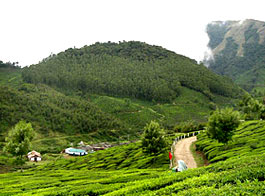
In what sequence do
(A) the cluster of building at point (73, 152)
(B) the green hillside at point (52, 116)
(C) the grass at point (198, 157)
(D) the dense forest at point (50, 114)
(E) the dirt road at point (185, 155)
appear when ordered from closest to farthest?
(C) the grass at point (198, 157) < (E) the dirt road at point (185, 155) < (A) the cluster of building at point (73, 152) < (B) the green hillside at point (52, 116) < (D) the dense forest at point (50, 114)

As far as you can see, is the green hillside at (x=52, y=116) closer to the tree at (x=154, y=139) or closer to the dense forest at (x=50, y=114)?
the dense forest at (x=50, y=114)

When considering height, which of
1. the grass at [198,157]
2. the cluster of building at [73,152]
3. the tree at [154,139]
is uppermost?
the tree at [154,139]

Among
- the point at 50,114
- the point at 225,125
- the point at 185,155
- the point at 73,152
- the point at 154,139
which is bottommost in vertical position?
the point at 73,152

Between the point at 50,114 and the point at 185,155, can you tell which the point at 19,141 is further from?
the point at 50,114

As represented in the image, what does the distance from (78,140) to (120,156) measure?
7184 centimetres

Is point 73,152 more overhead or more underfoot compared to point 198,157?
more underfoot

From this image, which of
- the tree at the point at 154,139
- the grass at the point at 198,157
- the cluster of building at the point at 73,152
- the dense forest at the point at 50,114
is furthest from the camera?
the dense forest at the point at 50,114

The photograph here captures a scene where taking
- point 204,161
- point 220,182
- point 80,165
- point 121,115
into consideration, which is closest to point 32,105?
point 121,115

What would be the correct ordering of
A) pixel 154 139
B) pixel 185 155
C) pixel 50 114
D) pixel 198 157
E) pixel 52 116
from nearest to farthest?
1. pixel 154 139
2. pixel 198 157
3. pixel 185 155
4. pixel 52 116
5. pixel 50 114

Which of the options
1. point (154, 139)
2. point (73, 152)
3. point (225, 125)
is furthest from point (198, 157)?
point (73, 152)

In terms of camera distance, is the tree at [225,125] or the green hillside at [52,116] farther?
the green hillside at [52,116]

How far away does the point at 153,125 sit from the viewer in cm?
5144

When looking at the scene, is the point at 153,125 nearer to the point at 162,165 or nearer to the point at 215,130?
the point at 162,165

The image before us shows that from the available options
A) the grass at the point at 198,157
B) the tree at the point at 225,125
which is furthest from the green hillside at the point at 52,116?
the tree at the point at 225,125
